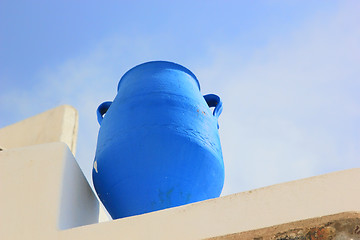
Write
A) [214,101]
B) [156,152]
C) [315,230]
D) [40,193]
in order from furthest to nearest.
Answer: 1. [214,101]
2. [156,152]
3. [40,193]
4. [315,230]

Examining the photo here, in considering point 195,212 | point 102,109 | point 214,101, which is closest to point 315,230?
point 195,212

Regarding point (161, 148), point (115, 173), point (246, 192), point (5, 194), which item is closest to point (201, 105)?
point (161, 148)

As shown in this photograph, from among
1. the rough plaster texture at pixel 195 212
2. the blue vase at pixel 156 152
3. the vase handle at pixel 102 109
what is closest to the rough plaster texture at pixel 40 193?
the rough plaster texture at pixel 195 212

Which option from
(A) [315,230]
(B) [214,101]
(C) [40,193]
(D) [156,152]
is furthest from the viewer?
(B) [214,101]

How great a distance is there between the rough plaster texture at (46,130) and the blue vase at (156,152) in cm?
38

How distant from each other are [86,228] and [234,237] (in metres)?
0.55

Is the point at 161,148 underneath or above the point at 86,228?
above

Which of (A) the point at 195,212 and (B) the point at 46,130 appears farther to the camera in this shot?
(B) the point at 46,130

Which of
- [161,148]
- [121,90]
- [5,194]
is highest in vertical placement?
[121,90]

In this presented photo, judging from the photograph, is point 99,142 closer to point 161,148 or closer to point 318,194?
point 161,148

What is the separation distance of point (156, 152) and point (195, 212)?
0.56m

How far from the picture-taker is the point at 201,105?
2.59 m

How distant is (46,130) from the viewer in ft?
9.71

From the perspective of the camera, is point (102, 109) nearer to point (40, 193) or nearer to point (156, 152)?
point (156, 152)
